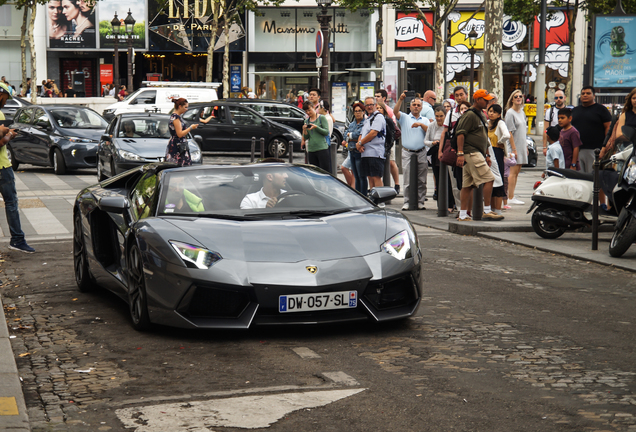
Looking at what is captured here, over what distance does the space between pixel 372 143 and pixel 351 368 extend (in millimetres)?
9380

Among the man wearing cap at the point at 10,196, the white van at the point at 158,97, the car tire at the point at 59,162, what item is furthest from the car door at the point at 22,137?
the man wearing cap at the point at 10,196

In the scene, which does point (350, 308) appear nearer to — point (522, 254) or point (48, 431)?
point (48, 431)

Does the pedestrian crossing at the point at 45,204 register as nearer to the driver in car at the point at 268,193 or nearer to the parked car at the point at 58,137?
the parked car at the point at 58,137

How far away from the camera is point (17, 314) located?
277 inches

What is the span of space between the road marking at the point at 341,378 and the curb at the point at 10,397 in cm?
165

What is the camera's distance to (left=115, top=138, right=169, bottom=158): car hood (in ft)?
61.1

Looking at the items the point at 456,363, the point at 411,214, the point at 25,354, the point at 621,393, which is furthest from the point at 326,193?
the point at 411,214

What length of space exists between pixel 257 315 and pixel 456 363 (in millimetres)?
1339

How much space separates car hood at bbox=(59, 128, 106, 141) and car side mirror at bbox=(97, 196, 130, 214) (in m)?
15.5

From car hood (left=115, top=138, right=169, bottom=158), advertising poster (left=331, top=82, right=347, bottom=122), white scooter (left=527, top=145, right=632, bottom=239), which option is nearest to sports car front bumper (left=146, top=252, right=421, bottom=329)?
white scooter (left=527, top=145, right=632, bottom=239)

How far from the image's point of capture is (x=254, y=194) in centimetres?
690

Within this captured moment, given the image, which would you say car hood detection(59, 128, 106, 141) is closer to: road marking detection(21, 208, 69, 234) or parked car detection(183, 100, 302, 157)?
parked car detection(183, 100, 302, 157)

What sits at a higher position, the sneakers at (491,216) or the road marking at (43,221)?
the sneakers at (491,216)

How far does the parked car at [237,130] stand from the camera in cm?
2689
